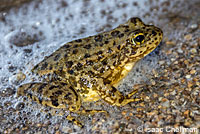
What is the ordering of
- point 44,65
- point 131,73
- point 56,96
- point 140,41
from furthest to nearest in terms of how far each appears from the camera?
point 131,73 → point 44,65 → point 140,41 → point 56,96

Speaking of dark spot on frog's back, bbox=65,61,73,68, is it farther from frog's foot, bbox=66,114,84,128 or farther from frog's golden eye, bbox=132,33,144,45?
frog's golden eye, bbox=132,33,144,45

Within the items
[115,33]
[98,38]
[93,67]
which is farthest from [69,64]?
[115,33]

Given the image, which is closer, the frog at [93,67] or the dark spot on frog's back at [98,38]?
the frog at [93,67]

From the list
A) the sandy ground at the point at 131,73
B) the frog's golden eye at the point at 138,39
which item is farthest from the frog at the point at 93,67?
the sandy ground at the point at 131,73

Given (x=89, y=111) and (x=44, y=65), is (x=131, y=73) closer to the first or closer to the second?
(x=89, y=111)

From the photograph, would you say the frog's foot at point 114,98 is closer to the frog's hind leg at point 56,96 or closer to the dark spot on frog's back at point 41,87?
the frog's hind leg at point 56,96

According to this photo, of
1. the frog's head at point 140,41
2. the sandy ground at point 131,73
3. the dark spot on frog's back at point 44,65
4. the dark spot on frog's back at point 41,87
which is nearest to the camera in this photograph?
the sandy ground at point 131,73

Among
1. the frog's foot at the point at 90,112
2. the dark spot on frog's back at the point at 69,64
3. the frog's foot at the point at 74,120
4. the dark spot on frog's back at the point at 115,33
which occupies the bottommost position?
the frog's foot at the point at 74,120

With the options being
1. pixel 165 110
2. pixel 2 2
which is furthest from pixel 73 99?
pixel 2 2
